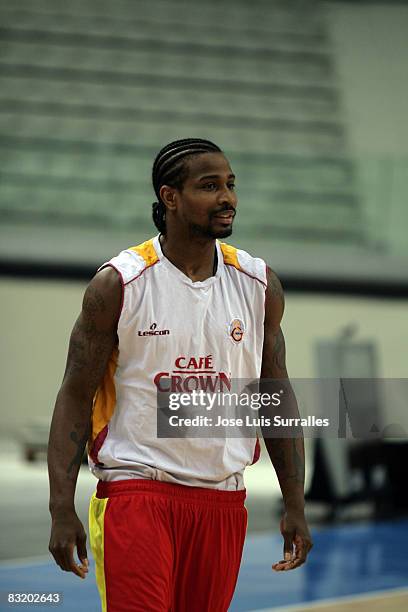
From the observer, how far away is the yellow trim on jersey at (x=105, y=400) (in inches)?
138

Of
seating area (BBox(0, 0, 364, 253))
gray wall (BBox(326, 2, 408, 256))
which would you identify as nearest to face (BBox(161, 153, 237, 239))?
seating area (BBox(0, 0, 364, 253))

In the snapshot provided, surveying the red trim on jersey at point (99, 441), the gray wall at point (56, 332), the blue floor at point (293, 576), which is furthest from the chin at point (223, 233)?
the gray wall at point (56, 332)

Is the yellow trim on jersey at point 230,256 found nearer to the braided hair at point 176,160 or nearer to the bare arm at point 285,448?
the bare arm at point 285,448

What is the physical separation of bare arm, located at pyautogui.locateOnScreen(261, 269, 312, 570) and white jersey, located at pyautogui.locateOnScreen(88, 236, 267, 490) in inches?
4.7

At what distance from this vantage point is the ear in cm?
358

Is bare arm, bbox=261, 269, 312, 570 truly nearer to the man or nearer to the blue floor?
the man

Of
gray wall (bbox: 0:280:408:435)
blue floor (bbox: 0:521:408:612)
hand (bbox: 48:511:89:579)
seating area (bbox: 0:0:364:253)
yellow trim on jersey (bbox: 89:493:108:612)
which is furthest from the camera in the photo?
seating area (bbox: 0:0:364:253)

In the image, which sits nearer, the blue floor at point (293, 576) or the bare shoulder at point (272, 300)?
the bare shoulder at point (272, 300)

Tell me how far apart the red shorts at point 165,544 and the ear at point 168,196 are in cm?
84

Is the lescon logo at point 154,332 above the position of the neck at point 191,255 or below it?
below

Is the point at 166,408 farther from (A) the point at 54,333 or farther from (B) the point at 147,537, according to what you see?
(A) the point at 54,333

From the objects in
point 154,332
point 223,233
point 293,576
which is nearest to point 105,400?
point 154,332

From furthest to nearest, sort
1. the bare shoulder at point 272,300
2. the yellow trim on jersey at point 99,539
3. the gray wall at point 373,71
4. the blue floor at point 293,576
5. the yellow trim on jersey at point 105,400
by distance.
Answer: the gray wall at point 373,71, the blue floor at point 293,576, the bare shoulder at point 272,300, the yellow trim on jersey at point 105,400, the yellow trim on jersey at point 99,539

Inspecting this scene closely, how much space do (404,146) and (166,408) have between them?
2336 centimetres
